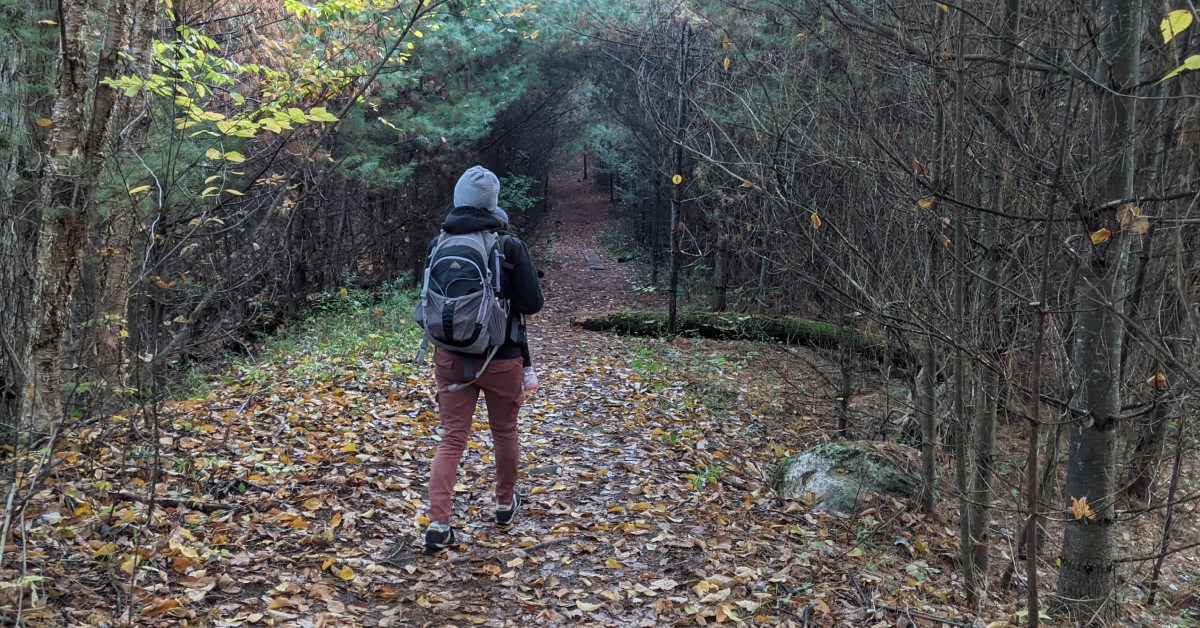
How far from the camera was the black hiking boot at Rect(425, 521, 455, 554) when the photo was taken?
15.0 ft

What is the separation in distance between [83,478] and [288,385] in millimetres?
3215

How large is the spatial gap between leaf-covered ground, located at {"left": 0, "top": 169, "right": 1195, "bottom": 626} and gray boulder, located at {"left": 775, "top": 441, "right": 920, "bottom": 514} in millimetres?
178

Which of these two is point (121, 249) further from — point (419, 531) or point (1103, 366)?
point (1103, 366)

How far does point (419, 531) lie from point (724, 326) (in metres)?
9.55

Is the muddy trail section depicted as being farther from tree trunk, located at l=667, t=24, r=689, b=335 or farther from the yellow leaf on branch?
tree trunk, located at l=667, t=24, r=689, b=335

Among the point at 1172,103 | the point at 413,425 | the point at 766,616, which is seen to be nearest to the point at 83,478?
the point at 413,425

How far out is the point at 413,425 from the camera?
7.10 meters

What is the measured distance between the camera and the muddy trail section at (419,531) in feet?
12.4

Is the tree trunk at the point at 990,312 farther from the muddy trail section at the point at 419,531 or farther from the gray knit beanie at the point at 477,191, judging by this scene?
the gray knit beanie at the point at 477,191

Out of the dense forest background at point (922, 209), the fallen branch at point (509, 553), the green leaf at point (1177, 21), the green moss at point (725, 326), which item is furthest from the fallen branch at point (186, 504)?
the green moss at point (725, 326)

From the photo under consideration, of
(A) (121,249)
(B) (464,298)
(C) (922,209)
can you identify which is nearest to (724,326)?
(C) (922,209)

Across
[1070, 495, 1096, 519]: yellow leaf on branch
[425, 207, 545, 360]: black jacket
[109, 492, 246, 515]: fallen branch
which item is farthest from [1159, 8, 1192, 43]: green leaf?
[109, 492, 246, 515]: fallen branch

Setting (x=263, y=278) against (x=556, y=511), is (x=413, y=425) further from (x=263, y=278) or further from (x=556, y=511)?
(x=263, y=278)

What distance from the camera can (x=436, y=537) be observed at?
4.57m
